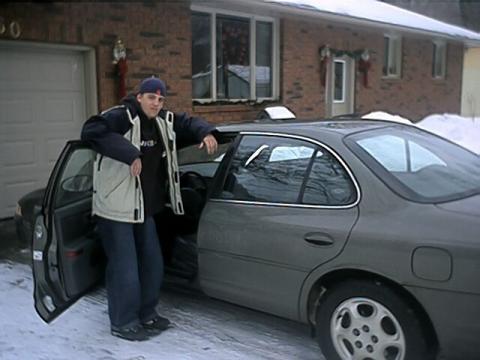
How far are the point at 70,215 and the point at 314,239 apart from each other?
1.62 meters

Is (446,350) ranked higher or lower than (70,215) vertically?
lower

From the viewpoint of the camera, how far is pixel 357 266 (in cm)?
311

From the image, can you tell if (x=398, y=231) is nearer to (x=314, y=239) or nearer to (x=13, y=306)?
(x=314, y=239)

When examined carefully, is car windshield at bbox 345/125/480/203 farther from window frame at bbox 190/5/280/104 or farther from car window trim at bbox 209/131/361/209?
window frame at bbox 190/5/280/104

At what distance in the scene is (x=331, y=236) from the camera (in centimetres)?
323

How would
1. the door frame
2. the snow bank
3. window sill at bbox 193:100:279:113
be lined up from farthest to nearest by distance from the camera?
the door frame
the snow bank
window sill at bbox 193:100:279:113

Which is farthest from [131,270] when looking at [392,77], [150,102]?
[392,77]

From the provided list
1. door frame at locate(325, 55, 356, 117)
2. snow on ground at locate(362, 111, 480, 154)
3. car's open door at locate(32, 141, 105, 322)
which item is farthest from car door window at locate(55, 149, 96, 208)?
door frame at locate(325, 55, 356, 117)

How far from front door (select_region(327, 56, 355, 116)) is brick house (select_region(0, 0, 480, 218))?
0.02 m

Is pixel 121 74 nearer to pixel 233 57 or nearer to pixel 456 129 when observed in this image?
pixel 233 57

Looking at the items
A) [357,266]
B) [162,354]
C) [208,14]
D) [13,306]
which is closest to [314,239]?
[357,266]

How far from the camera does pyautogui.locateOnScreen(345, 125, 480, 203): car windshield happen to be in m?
3.23

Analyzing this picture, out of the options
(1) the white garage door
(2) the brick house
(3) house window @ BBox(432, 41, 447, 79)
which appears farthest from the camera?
(3) house window @ BBox(432, 41, 447, 79)

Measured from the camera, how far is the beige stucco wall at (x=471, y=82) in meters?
22.2
